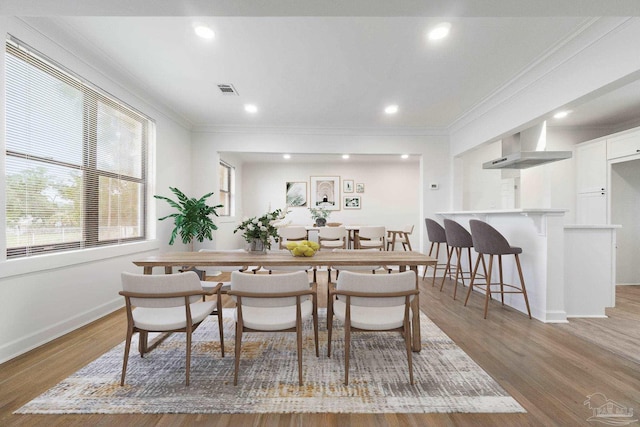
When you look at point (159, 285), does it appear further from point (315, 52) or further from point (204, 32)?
point (315, 52)

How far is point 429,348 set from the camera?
232 centimetres

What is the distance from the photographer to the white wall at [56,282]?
2123mm

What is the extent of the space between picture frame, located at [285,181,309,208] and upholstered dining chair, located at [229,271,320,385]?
19.7 ft

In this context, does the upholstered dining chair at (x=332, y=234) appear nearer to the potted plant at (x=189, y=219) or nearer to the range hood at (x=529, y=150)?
the potted plant at (x=189, y=219)

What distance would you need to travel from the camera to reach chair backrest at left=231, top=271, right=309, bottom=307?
1.71 m

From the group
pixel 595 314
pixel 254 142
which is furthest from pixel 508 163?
pixel 254 142

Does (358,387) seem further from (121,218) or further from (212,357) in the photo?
(121,218)

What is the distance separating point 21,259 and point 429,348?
10.9ft

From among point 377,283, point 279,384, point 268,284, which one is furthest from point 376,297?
point 279,384

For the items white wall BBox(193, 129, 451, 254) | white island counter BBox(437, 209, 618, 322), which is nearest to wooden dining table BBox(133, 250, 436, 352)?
white island counter BBox(437, 209, 618, 322)

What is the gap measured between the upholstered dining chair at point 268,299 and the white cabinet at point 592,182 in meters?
5.10

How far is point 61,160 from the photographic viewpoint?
8.45 ft

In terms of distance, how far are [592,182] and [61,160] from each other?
6979 millimetres

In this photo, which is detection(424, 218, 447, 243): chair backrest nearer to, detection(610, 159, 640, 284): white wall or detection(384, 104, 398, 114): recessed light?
detection(384, 104, 398, 114): recessed light
